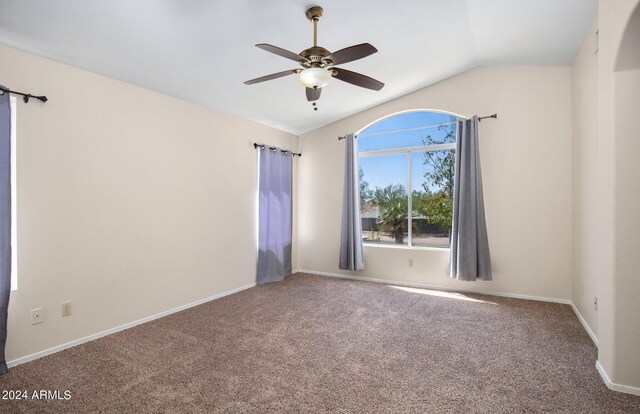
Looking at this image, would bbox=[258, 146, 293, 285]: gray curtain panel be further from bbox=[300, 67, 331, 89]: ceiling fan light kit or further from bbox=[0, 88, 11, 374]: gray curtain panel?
bbox=[0, 88, 11, 374]: gray curtain panel

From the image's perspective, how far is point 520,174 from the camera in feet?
13.1

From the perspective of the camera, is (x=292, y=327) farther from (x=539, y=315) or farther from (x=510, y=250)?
(x=510, y=250)

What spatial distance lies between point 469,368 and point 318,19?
283cm

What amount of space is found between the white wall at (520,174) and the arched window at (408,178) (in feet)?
0.86

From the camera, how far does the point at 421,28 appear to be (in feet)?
9.78

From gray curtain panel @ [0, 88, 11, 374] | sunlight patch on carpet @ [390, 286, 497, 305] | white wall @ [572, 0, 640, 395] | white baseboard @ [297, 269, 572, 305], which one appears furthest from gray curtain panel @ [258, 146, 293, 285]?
white wall @ [572, 0, 640, 395]

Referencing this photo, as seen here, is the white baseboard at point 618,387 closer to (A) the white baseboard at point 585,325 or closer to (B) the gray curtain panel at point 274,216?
(A) the white baseboard at point 585,325

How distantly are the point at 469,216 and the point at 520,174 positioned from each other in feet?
2.57

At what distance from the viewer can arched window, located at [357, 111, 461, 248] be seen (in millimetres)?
4598

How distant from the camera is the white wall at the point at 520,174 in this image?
3.79m

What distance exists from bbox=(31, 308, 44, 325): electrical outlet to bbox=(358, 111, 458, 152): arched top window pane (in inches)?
169

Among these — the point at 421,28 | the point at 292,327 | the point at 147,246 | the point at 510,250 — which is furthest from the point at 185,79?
the point at 510,250

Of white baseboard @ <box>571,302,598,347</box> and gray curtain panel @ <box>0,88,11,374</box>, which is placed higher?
gray curtain panel @ <box>0,88,11,374</box>

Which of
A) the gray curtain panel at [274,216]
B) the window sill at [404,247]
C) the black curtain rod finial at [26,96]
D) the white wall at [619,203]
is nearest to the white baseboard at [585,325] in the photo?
the white wall at [619,203]
